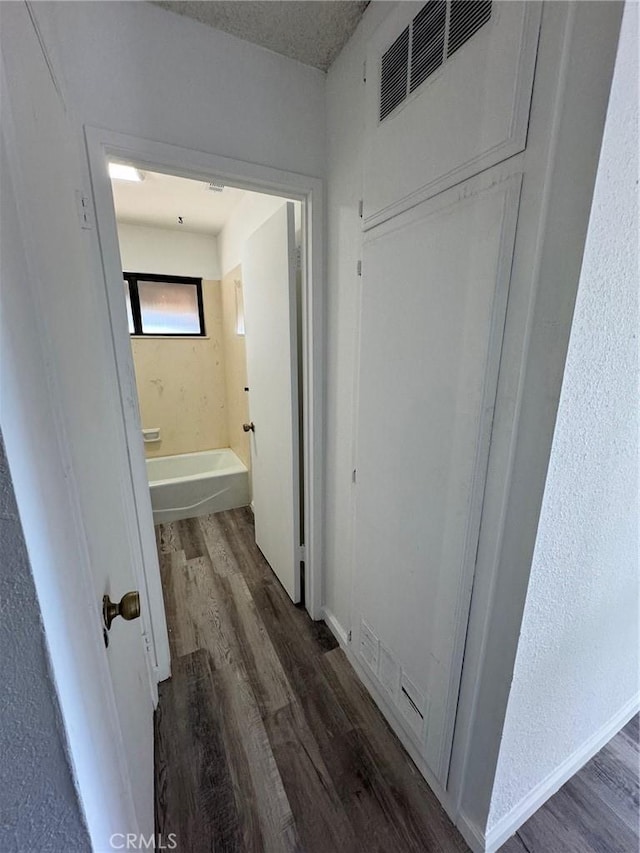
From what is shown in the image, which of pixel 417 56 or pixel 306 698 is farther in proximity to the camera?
pixel 306 698

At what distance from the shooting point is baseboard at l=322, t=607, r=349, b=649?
167 centimetres

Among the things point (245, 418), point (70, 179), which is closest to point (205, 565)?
point (245, 418)

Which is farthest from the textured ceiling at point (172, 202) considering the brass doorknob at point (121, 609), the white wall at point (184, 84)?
the brass doorknob at point (121, 609)

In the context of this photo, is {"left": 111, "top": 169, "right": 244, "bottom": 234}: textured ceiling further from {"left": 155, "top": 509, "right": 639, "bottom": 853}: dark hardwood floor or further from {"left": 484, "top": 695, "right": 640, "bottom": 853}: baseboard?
{"left": 484, "top": 695, "right": 640, "bottom": 853}: baseboard

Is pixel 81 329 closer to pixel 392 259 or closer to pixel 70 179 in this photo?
pixel 70 179

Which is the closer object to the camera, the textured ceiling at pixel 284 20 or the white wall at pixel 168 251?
the textured ceiling at pixel 284 20

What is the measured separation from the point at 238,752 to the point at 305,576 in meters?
0.78

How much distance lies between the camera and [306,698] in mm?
1439

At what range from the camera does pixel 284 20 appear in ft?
3.80

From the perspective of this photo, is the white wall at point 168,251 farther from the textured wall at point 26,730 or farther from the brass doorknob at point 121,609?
the textured wall at point 26,730

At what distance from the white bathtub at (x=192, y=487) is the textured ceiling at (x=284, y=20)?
2.66m

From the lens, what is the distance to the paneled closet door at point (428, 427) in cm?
82

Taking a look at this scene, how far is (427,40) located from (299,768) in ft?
7.49

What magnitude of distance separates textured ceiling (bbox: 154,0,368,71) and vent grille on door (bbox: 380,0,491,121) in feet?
1.02
